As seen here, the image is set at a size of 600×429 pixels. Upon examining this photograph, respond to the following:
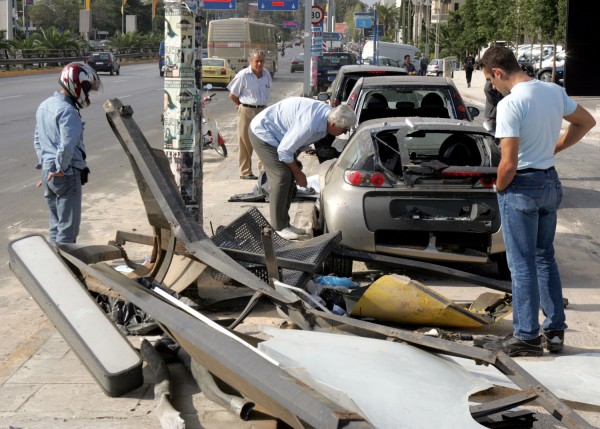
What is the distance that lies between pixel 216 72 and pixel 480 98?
40.8ft

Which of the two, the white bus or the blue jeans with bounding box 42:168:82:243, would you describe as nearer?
the blue jeans with bounding box 42:168:82:243

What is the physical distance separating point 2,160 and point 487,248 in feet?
35.4

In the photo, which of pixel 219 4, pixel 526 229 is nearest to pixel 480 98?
pixel 219 4

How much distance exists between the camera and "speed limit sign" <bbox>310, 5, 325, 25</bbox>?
31031 mm

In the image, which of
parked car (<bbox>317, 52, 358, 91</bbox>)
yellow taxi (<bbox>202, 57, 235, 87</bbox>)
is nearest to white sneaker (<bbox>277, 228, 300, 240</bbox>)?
parked car (<bbox>317, 52, 358, 91</bbox>)

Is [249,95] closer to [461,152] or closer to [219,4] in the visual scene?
[461,152]

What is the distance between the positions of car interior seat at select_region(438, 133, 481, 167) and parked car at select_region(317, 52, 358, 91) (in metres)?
32.1

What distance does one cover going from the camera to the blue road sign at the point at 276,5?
6322 centimetres

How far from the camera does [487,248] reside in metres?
8.20

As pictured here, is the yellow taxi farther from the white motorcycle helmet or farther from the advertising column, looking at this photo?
the white motorcycle helmet

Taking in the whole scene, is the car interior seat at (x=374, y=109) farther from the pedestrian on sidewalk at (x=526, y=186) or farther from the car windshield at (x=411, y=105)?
the pedestrian on sidewalk at (x=526, y=186)

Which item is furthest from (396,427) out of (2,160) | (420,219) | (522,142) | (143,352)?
(2,160)

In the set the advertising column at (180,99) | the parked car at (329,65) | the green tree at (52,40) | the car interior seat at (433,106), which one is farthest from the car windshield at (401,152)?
the green tree at (52,40)

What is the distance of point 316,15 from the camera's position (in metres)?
31.3
